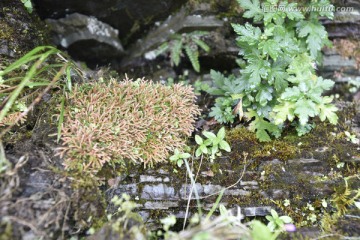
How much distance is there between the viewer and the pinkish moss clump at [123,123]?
3.33 m

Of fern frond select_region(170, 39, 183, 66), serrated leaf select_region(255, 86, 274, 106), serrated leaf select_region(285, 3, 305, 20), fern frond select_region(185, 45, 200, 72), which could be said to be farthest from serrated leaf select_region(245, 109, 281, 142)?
fern frond select_region(170, 39, 183, 66)

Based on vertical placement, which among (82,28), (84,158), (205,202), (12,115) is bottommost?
(205,202)

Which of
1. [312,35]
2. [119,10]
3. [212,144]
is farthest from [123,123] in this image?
[312,35]

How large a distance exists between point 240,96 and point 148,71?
2.27 meters

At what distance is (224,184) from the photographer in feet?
12.1

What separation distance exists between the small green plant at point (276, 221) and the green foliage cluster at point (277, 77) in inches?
39.6

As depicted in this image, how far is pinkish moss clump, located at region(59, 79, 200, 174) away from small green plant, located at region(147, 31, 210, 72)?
139cm

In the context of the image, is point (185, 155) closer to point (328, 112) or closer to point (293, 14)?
point (328, 112)

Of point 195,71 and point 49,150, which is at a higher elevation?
point 195,71

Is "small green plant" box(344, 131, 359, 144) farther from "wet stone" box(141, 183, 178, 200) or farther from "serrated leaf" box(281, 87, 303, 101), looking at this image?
"wet stone" box(141, 183, 178, 200)

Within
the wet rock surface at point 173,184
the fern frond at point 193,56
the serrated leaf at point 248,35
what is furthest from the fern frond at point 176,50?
the wet rock surface at point 173,184

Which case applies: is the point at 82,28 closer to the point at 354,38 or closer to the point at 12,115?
the point at 12,115

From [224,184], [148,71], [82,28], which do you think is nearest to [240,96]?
[224,184]

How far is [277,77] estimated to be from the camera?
12.8ft
